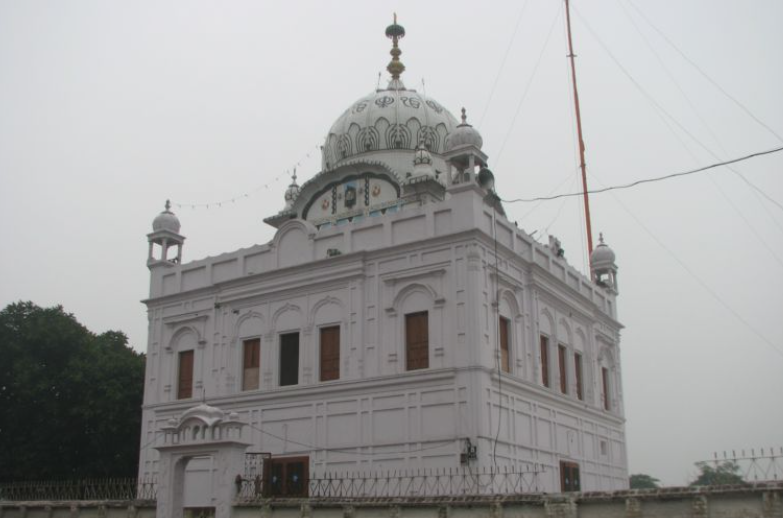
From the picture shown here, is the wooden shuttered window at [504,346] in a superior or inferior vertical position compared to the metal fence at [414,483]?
superior

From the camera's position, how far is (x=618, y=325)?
1272 inches

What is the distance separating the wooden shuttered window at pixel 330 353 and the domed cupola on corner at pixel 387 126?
9.34 metres

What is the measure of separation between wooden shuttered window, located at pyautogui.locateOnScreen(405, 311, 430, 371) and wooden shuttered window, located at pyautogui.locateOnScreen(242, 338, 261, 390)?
5.29 meters

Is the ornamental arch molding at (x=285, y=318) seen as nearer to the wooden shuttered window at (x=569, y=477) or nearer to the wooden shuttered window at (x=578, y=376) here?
the wooden shuttered window at (x=569, y=477)

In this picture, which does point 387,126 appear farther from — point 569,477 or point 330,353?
point 569,477

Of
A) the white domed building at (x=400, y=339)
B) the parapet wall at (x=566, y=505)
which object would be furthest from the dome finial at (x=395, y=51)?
the parapet wall at (x=566, y=505)

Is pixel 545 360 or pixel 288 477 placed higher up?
pixel 545 360

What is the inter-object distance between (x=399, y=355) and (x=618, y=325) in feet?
39.4

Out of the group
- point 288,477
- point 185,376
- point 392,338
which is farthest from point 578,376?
point 185,376

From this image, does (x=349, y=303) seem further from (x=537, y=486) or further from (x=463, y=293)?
(x=537, y=486)

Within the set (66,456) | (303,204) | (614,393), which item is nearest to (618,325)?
(614,393)

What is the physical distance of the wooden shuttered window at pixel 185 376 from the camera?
2784cm

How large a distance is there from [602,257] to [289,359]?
13677 millimetres

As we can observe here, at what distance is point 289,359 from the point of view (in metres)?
26.0
